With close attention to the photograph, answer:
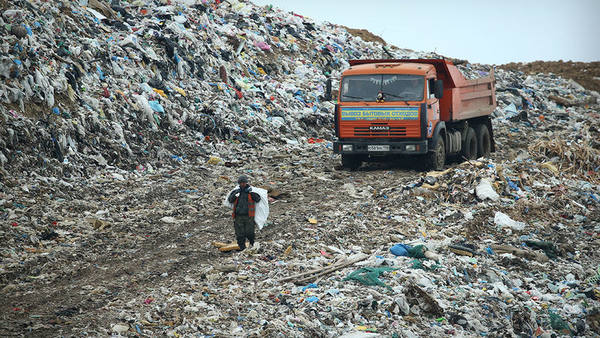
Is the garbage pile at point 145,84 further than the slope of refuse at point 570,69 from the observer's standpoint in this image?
No

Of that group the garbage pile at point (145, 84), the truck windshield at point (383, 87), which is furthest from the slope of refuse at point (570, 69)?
the truck windshield at point (383, 87)

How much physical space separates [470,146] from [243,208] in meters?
9.46

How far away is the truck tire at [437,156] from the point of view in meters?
13.4

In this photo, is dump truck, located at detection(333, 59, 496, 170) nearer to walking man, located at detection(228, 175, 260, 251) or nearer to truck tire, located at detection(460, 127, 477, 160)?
truck tire, located at detection(460, 127, 477, 160)

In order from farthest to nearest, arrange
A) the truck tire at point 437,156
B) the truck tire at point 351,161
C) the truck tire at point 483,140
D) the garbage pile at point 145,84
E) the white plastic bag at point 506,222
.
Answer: the truck tire at point 483,140 < the truck tire at point 351,161 < the truck tire at point 437,156 < the garbage pile at point 145,84 < the white plastic bag at point 506,222

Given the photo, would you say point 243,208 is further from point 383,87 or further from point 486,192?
point 383,87

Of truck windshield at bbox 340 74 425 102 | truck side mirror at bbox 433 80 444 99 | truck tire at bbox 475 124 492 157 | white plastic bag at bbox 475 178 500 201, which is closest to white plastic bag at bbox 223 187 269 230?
white plastic bag at bbox 475 178 500 201

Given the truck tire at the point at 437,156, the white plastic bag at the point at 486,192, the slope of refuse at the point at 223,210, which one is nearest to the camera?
the slope of refuse at the point at 223,210

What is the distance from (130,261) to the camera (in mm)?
8078

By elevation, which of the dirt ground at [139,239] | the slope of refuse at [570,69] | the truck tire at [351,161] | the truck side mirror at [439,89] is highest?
the slope of refuse at [570,69]

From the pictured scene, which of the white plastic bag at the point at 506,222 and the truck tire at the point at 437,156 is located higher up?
the truck tire at the point at 437,156

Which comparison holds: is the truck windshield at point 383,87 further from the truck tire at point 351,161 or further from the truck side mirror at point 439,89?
the truck tire at point 351,161

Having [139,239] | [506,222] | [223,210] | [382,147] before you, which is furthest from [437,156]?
[139,239]

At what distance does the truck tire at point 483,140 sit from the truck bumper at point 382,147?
4.11 metres
